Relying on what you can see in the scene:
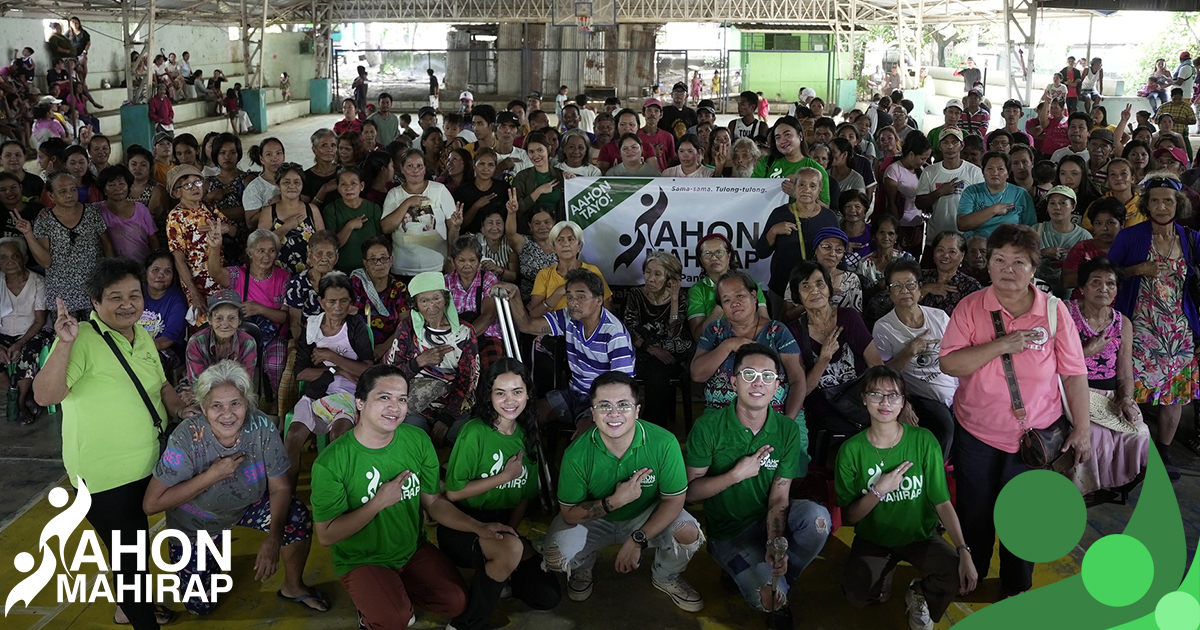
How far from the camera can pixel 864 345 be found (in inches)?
199

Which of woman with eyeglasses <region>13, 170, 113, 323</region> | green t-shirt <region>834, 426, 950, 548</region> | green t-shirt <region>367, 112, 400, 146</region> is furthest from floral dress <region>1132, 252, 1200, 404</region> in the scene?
green t-shirt <region>367, 112, 400, 146</region>

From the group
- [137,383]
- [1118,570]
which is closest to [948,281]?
[1118,570]

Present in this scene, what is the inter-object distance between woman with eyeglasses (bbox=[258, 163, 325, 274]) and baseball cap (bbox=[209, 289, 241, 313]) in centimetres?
50

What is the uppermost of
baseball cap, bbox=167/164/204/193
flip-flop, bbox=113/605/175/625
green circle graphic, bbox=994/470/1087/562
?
baseball cap, bbox=167/164/204/193

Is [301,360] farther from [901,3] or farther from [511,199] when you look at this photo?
[901,3]

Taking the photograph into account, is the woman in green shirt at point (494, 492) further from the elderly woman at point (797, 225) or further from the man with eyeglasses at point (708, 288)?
the elderly woman at point (797, 225)

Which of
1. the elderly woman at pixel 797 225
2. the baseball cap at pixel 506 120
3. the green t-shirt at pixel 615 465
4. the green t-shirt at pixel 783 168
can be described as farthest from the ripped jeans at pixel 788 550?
the baseball cap at pixel 506 120

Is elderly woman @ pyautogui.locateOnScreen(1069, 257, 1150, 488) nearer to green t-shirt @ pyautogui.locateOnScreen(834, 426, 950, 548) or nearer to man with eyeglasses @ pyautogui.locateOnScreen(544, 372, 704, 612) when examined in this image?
green t-shirt @ pyautogui.locateOnScreen(834, 426, 950, 548)

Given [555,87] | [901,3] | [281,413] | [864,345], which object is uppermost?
[901,3]

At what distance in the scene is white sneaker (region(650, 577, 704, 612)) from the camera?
13.8 feet

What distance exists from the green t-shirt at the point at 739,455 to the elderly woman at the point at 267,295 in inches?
105

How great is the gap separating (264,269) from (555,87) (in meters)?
22.5

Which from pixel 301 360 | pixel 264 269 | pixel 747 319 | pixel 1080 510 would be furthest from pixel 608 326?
pixel 1080 510

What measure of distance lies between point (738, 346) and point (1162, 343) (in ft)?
8.88
